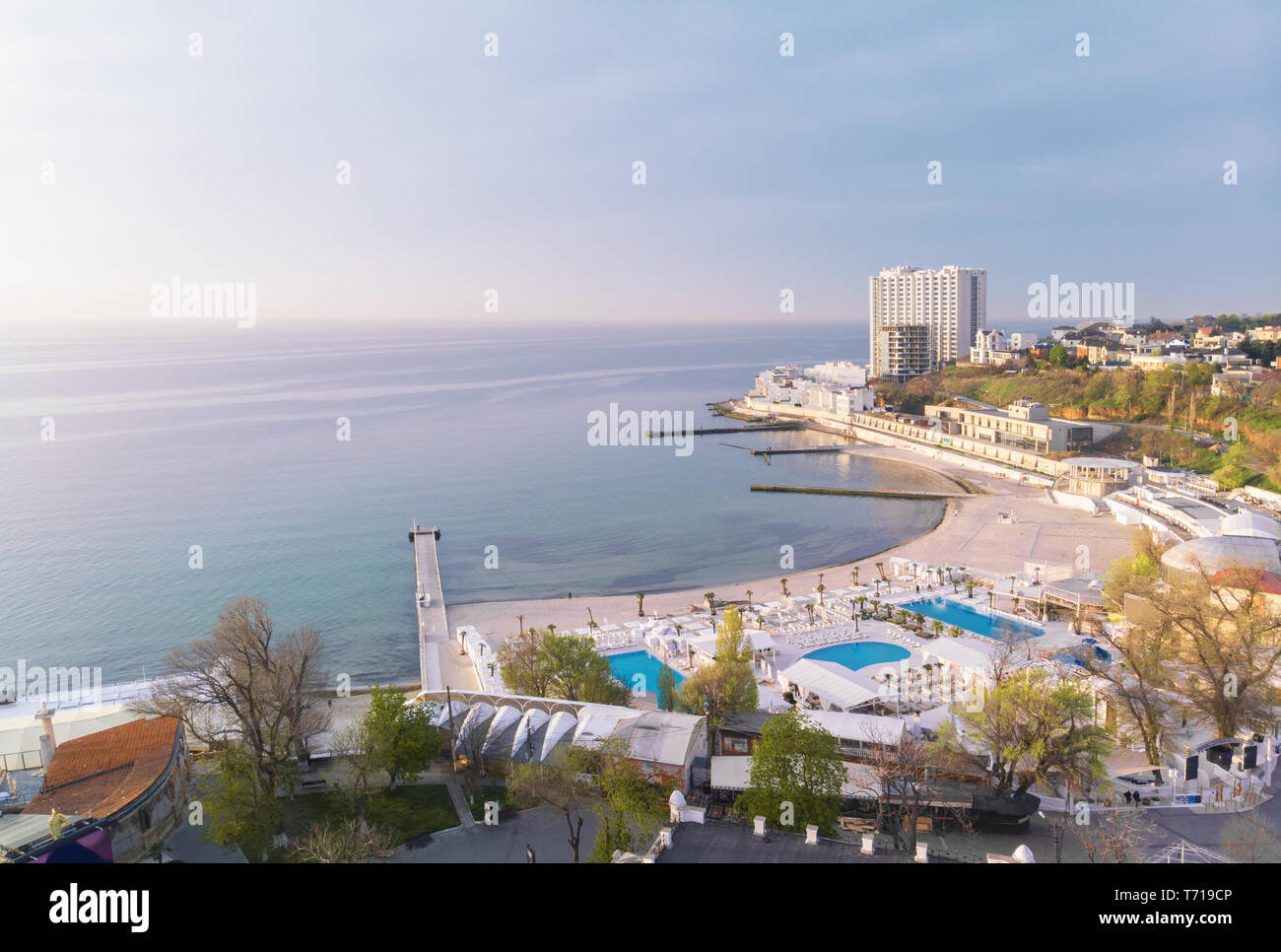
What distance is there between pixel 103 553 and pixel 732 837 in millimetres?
26120

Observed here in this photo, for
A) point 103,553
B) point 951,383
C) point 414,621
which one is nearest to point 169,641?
point 414,621

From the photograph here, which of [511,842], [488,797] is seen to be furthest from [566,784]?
[488,797]

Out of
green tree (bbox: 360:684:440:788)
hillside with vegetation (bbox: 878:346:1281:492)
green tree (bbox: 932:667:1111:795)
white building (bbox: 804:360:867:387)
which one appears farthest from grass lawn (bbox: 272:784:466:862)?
white building (bbox: 804:360:867:387)

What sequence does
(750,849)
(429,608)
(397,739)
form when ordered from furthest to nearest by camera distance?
(429,608)
(397,739)
(750,849)

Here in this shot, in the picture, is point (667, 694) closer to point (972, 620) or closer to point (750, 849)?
point (750, 849)

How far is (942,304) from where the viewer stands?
248 feet

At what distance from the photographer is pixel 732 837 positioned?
709 centimetres

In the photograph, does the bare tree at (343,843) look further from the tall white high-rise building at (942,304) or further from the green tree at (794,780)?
the tall white high-rise building at (942,304)

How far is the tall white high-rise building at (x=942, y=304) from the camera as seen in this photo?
7438cm

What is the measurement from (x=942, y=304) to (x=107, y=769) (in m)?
76.6
